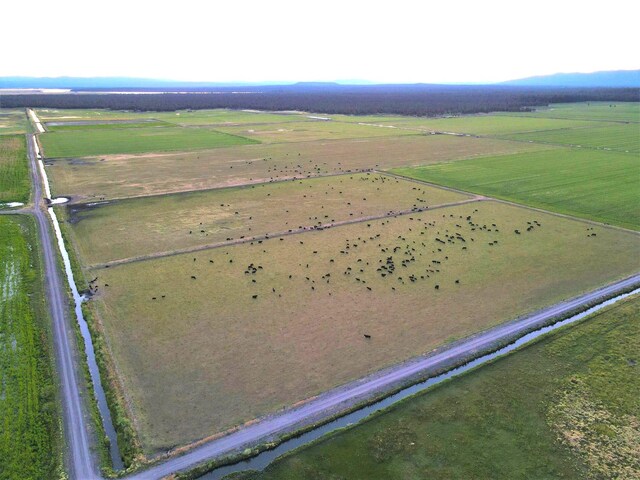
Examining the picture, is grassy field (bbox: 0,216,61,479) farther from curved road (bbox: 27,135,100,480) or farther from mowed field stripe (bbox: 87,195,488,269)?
mowed field stripe (bbox: 87,195,488,269)

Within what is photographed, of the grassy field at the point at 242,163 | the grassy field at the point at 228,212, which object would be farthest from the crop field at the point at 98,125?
the grassy field at the point at 228,212

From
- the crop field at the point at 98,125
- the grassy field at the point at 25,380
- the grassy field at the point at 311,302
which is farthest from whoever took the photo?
the crop field at the point at 98,125

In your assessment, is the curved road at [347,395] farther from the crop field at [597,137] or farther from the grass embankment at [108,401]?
the crop field at [597,137]

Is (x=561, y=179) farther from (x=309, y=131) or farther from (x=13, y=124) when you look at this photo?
(x=13, y=124)

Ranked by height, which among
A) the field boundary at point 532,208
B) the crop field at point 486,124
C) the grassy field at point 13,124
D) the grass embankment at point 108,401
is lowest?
the grass embankment at point 108,401

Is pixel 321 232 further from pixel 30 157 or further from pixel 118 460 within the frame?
pixel 30 157

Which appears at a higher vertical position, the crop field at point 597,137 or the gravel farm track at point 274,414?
the crop field at point 597,137

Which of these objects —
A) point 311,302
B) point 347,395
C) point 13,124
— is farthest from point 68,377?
point 13,124
